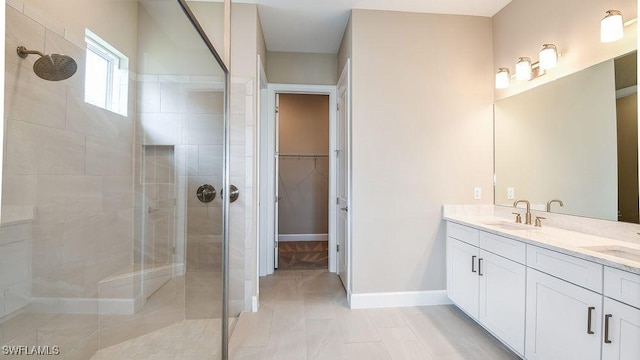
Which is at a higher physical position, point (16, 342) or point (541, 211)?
point (541, 211)

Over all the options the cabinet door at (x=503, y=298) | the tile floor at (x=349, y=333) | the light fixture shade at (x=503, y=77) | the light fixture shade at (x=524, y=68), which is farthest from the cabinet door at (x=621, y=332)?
the light fixture shade at (x=503, y=77)

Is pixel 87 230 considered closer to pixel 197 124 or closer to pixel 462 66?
pixel 197 124

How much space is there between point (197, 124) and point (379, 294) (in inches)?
85.9

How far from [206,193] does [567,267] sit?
236 cm

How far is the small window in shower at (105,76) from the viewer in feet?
4.31

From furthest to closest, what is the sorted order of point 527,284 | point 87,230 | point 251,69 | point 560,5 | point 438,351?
point 251,69 < point 560,5 < point 438,351 < point 527,284 < point 87,230

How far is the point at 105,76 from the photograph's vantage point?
142 centimetres

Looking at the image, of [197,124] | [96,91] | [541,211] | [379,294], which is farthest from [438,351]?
[96,91]

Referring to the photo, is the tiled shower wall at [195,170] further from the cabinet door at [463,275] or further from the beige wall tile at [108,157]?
the cabinet door at [463,275]

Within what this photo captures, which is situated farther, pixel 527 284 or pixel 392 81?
pixel 392 81

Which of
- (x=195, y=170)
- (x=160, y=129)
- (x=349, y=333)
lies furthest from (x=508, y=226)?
(x=160, y=129)

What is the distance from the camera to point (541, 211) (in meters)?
2.16

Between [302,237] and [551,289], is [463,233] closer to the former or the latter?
[551,289]

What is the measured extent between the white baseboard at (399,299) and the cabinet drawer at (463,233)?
1.98 feet
